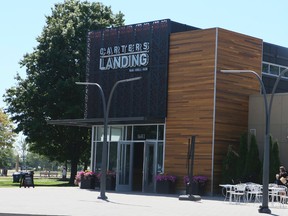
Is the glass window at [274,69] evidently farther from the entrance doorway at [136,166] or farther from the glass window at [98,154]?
the glass window at [98,154]

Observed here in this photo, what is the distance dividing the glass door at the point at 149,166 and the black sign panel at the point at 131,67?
1.81 m

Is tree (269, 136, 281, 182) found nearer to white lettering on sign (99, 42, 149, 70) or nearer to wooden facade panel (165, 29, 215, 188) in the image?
wooden facade panel (165, 29, 215, 188)

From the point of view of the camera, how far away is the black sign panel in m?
34.4

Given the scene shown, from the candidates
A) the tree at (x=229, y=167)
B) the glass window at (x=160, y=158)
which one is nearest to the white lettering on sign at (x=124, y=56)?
the glass window at (x=160, y=158)

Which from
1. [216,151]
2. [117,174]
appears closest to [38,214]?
[216,151]

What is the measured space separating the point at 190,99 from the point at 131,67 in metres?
4.68

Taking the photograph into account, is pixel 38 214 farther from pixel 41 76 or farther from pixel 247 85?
pixel 41 76

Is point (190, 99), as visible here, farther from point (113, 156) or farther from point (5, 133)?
point (5, 133)

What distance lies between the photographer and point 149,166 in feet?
114

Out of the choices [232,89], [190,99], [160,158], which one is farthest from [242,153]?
[160,158]

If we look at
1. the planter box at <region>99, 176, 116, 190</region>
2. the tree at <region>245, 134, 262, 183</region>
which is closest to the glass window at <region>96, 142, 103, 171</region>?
the planter box at <region>99, 176, 116, 190</region>

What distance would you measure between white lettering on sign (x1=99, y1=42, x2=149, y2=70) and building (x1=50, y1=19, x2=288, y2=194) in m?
0.06

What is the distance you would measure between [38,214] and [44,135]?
2854cm

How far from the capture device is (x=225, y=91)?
3253cm
